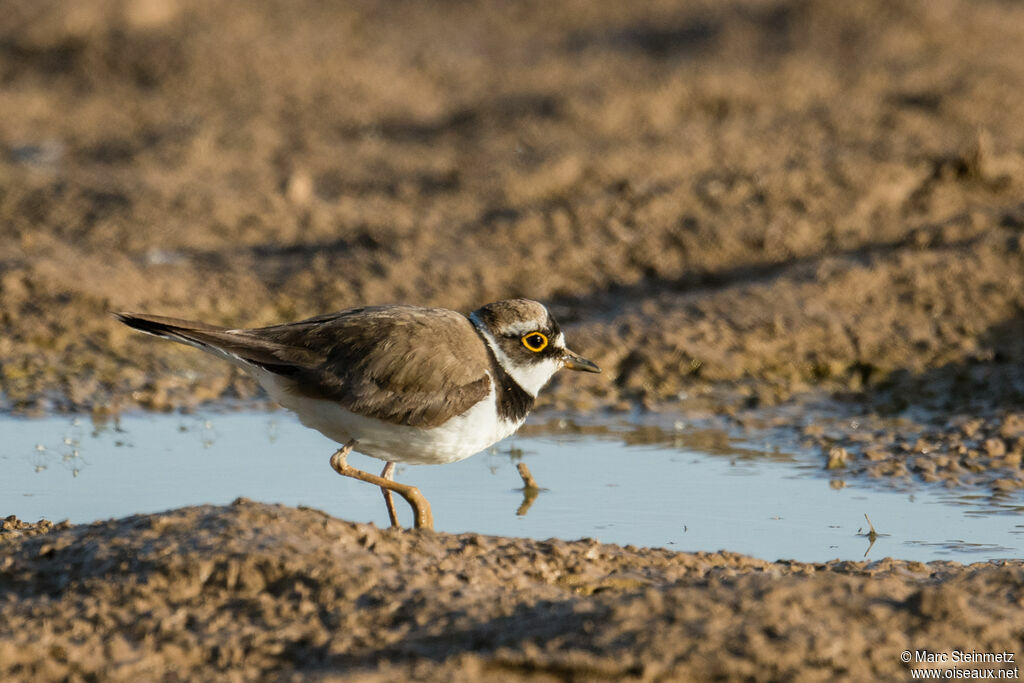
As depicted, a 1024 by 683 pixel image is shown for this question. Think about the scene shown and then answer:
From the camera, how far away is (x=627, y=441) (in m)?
8.08

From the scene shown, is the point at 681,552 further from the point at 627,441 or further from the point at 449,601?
the point at 627,441

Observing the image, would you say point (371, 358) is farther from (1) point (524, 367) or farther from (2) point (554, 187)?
(2) point (554, 187)

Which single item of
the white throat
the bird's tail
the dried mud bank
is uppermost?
the bird's tail

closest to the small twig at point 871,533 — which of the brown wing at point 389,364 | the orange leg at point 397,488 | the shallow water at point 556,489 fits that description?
the shallow water at point 556,489

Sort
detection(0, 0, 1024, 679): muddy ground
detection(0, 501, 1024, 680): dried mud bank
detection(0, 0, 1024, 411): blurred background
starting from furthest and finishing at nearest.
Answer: detection(0, 0, 1024, 411): blurred background, detection(0, 0, 1024, 679): muddy ground, detection(0, 501, 1024, 680): dried mud bank

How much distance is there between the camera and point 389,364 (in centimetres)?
586

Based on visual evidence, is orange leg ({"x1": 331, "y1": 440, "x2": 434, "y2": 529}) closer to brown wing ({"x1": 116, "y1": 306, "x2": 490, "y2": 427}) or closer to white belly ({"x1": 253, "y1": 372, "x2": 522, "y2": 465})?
white belly ({"x1": 253, "y1": 372, "x2": 522, "y2": 465})

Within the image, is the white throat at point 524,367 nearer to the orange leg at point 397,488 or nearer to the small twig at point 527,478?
the small twig at point 527,478

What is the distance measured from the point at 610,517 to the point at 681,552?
1.02 metres

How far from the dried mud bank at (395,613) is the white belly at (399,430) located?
0.72 m

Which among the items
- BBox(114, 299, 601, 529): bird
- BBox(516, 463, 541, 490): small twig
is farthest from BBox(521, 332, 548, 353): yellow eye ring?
BBox(516, 463, 541, 490): small twig

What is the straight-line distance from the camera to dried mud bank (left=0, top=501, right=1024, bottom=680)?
162 inches

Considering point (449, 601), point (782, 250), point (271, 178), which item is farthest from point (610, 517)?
point (271, 178)

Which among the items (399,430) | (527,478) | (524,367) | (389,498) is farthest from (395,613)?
(527,478)
